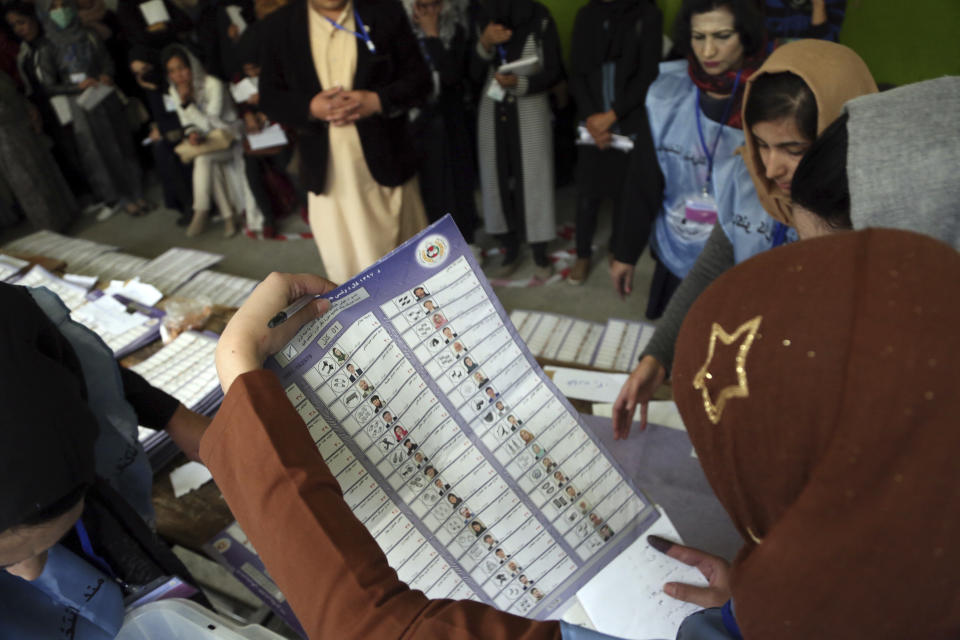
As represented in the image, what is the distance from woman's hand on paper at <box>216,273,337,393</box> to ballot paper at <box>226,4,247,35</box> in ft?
12.7

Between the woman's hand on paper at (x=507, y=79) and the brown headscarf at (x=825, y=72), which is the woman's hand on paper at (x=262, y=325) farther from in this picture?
the woman's hand on paper at (x=507, y=79)

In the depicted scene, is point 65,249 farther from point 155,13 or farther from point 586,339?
point 586,339

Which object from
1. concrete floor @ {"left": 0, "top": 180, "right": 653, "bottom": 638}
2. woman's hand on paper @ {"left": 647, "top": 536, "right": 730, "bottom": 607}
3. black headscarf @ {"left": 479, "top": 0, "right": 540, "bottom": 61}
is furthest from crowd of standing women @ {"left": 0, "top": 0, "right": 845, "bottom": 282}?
woman's hand on paper @ {"left": 647, "top": 536, "right": 730, "bottom": 607}

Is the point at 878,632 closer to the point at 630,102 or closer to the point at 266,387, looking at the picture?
the point at 266,387

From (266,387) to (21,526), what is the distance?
320 mm

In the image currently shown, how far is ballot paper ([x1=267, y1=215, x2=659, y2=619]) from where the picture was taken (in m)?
0.67

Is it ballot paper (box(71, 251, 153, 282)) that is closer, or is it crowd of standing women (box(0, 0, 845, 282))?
crowd of standing women (box(0, 0, 845, 282))

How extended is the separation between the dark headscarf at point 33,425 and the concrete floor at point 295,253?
251 cm

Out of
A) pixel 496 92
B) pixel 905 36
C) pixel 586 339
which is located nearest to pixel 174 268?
pixel 496 92

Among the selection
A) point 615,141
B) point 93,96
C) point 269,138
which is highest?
point 93,96

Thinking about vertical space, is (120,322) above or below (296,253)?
A: above

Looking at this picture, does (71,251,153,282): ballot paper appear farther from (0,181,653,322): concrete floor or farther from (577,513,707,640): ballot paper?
(577,513,707,640): ballot paper

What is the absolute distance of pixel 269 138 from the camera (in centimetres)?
375

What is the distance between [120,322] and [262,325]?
1.39m
